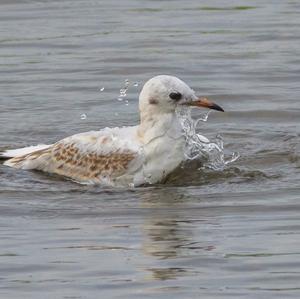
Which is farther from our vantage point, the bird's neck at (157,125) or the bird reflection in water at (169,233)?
the bird's neck at (157,125)

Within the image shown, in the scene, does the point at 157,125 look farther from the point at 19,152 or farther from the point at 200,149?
the point at 19,152

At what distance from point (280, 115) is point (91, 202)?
3680mm

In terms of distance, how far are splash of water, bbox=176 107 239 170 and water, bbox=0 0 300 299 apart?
5.2 inches

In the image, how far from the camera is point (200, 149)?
40.3 feet

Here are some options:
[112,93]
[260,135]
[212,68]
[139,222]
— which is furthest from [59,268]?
[212,68]

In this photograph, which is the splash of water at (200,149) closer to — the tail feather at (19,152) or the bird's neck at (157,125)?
the bird's neck at (157,125)

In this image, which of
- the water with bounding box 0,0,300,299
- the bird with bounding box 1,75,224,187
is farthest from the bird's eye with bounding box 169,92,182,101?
the water with bounding box 0,0,300,299

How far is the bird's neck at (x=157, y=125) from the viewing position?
470 inches

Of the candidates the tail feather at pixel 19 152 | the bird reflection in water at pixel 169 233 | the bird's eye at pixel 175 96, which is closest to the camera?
the bird reflection in water at pixel 169 233

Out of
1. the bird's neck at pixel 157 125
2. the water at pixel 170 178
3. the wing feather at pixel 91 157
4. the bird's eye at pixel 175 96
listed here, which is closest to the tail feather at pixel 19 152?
the wing feather at pixel 91 157

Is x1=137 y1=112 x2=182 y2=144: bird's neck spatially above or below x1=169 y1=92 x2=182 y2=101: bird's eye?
below

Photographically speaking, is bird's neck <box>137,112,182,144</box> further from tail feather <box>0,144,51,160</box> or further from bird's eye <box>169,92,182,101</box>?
tail feather <box>0,144,51,160</box>

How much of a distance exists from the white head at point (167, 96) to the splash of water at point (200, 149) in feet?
0.36

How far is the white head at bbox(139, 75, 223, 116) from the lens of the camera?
11891mm
